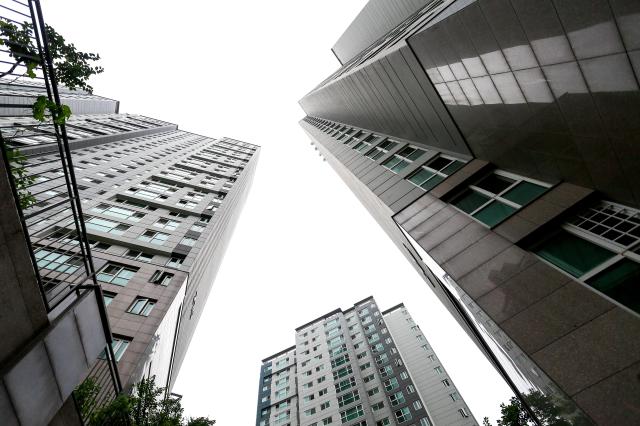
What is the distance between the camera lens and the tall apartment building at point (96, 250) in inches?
203

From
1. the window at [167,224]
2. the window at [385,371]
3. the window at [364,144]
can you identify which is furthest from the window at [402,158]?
the window at [385,371]

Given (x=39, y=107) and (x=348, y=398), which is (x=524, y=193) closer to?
(x=39, y=107)

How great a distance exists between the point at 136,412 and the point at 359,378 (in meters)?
54.4

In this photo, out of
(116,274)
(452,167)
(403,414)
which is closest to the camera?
(452,167)

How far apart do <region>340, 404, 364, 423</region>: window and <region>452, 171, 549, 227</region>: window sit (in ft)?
162

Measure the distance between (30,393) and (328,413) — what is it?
186ft

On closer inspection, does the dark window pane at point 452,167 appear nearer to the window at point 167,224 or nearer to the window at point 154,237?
the window at point 154,237

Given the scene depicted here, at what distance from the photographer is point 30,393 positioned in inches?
206

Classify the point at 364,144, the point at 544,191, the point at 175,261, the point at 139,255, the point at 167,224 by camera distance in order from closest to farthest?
the point at 544,191 → the point at 139,255 → the point at 175,261 → the point at 364,144 → the point at 167,224

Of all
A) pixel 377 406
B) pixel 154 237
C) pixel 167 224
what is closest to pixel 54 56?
pixel 154 237

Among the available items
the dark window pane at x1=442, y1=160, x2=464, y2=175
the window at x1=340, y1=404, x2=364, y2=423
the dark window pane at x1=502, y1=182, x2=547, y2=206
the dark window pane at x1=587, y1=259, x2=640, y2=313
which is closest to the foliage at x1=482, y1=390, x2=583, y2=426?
the dark window pane at x1=587, y1=259, x2=640, y2=313

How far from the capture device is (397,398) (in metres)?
53.0

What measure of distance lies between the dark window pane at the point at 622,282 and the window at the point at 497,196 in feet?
10.8

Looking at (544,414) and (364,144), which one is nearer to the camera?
(544,414)
